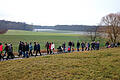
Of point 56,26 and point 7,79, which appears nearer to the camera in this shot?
point 7,79

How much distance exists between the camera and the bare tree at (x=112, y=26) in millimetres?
35156

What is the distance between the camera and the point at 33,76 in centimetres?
798

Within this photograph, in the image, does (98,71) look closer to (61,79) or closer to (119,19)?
(61,79)

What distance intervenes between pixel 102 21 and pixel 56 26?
114 metres

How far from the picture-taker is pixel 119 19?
34906 mm

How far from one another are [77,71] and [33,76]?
2717 millimetres

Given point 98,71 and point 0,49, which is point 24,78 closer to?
point 98,71

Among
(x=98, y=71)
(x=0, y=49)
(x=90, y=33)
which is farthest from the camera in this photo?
(x=90, y=33)

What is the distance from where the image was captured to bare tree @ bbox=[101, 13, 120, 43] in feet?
115

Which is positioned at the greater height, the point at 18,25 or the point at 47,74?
the point at 18,25

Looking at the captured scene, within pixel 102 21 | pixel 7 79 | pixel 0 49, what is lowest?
pixel 7 79

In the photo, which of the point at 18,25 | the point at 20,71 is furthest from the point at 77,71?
the point at 18,25

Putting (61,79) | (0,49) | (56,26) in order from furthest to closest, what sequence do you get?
(56,26) < (0,49) < (61,79)

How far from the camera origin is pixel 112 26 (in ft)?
117
